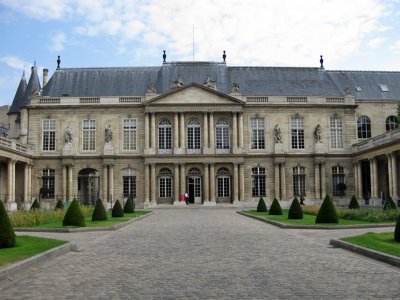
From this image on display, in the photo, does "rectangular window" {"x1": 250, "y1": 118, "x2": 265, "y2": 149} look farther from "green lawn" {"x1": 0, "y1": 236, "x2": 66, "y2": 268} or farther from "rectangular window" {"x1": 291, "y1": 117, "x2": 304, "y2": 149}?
"green lawn" {"x1": 0, "y1": 236, "x2": 66, "y2": 268}

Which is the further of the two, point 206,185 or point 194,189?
point 194,189

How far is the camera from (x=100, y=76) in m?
51.7

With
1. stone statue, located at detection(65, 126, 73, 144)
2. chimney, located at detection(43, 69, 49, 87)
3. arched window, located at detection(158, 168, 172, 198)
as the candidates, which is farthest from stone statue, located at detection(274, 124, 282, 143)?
chimney, located at detection(43, 69, 49, 87)

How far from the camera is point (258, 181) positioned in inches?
1896

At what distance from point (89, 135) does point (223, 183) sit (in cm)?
1339

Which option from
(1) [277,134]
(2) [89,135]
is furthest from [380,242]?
(2) [89,135]

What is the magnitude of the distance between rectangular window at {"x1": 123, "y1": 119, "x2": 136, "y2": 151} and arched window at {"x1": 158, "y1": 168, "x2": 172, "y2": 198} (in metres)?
3.73

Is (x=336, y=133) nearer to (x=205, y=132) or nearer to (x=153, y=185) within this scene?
(x=205, y=132)

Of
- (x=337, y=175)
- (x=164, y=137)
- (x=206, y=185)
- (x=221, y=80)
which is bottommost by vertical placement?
(x=206, y=185)

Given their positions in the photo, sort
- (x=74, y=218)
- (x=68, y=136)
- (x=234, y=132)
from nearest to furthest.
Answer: (x=74, y=218)
(x=68, y=136)
(x=234, y=132)

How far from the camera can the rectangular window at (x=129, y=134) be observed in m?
48.0

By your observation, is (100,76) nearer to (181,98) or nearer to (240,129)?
(181,98)

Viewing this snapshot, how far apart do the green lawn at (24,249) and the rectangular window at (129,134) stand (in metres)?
33.4

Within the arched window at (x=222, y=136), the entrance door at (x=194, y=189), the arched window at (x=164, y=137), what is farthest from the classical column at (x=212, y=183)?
the arched window at (x=164, y=137)
